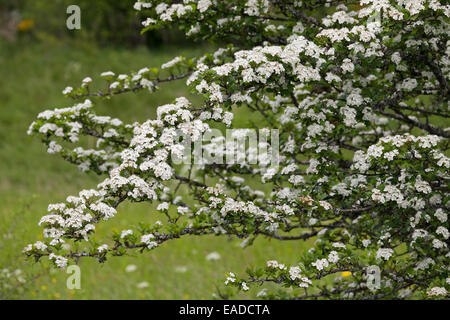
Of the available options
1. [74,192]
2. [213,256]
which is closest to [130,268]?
[213,256]

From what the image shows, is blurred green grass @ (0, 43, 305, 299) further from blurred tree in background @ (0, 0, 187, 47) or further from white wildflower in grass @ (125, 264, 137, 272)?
blurred tree in background @ (0, 0, 187, 47)

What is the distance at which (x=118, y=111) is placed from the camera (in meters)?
17.6

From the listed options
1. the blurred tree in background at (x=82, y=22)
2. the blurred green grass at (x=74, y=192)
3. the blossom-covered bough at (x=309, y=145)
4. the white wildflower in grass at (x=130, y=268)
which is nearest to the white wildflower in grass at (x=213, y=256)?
the blurred green grass at (x=74, y=192)

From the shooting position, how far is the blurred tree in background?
21578 mm

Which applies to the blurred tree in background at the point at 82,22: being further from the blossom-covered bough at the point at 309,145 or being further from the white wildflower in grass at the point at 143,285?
the blossom-covered bough at the point at 309,145

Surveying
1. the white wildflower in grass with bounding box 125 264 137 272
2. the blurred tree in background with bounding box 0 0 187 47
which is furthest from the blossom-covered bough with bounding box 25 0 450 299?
the blurred tree in background with bounding box 0 0 187 47

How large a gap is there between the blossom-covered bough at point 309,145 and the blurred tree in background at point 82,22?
16.7m

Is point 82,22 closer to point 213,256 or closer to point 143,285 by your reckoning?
point 213,256

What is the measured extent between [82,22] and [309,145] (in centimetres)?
1969

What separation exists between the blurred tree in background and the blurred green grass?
3.84 feet

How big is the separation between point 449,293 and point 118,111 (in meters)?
15.1

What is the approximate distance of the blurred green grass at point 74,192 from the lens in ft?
23.8

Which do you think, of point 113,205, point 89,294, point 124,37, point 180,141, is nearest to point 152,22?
point 180,141

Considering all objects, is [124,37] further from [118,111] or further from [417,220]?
[417,220]
